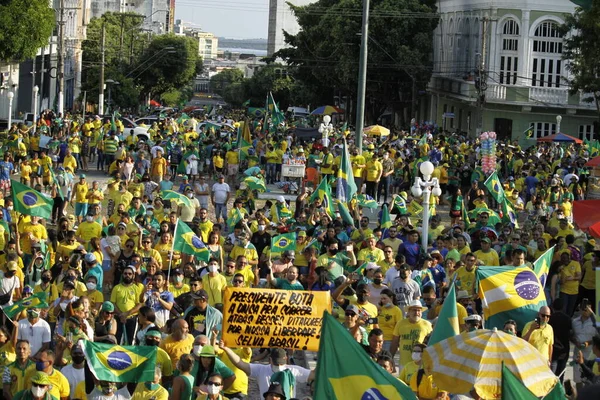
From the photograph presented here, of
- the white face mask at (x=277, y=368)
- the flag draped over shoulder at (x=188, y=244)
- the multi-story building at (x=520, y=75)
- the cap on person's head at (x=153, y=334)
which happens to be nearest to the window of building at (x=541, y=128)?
the multi-story building at (x=520, y=75)

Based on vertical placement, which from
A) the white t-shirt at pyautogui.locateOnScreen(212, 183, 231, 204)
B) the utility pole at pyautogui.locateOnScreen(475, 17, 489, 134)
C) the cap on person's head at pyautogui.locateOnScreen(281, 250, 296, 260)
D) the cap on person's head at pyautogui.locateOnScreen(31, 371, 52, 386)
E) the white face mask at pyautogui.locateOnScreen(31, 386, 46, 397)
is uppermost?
the utility pole at pyautogui.locateOnScreen(475, 17, 489, 134)

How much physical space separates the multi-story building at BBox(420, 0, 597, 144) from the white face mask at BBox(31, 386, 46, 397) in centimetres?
4849

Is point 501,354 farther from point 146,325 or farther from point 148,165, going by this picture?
point 148,165

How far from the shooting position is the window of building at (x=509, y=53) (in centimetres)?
6197

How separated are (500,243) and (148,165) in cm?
1293

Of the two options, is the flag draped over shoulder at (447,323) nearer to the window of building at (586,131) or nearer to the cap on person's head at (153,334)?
the cap on person's head at (153,334)

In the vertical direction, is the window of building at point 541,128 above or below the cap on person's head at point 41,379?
above

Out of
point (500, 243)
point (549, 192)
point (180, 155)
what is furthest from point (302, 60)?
point (500, 243)

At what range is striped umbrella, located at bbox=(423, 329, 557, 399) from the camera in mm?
9758

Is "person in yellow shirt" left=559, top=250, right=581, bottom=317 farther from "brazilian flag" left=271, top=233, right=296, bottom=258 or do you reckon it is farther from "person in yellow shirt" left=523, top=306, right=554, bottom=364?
"person in yellow shirt" left=523, top=306, right=554, bottom=364

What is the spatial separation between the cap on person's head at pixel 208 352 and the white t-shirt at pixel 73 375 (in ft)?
3.32

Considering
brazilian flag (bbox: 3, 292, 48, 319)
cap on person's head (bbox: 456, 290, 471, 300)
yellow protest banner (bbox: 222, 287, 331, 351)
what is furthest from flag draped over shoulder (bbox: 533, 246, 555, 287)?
brazilian flag (bbox: 3, 292, 48, 319)

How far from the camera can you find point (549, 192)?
25969 mm

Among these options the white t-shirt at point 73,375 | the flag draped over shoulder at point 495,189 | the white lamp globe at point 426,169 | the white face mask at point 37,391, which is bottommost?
the white t-shirt at point 73,375
